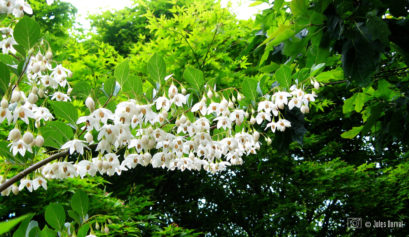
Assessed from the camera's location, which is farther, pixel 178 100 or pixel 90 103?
pixel 178 100

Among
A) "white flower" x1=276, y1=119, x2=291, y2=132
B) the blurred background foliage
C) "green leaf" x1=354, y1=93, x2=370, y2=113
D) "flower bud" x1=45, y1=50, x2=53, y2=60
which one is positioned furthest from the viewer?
"green leaf" x1=354, y1=93, x2=370, y2=113

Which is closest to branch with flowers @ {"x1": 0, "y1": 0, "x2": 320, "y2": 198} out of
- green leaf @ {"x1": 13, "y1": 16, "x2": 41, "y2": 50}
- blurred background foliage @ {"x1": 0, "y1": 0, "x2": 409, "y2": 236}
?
green leaf @ {"x1": 13, "y1": 16, "x2": 41, "y2": 50}

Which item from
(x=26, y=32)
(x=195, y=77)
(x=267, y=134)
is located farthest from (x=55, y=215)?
(x=267, y=134)

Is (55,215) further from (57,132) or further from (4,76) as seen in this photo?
(4,76)

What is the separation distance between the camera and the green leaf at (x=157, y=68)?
49.1 inches

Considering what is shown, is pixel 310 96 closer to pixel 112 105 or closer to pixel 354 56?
pixel 354 56

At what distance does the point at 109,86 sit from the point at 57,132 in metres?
0.29

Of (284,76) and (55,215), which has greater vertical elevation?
(284,76)

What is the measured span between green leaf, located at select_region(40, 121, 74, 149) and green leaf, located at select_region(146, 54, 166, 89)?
375mm

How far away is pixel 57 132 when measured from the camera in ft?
4.12

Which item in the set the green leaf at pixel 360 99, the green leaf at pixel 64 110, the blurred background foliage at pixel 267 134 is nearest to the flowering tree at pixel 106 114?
the green leaf at pixel 64 110

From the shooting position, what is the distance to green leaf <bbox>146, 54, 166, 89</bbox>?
1.25 meters

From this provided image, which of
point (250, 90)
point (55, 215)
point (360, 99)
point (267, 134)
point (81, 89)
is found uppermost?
point (267, 134)

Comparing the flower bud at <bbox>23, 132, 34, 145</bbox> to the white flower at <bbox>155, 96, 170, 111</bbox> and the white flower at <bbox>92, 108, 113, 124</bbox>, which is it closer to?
the white flower at <bbox>92, 108, 113, 124</bbox>
